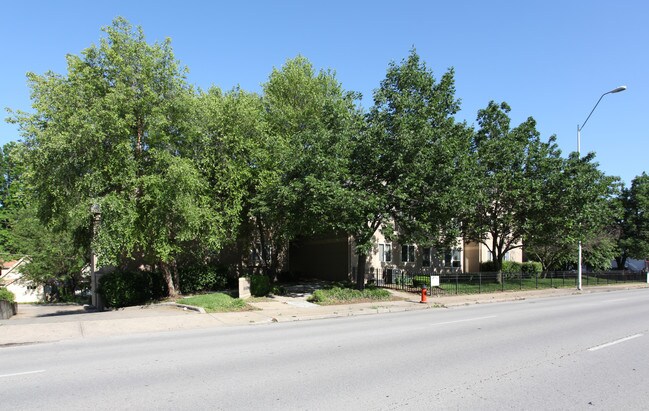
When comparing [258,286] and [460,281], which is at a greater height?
[258,286]

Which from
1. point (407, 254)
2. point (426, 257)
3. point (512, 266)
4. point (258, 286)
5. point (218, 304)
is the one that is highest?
point (407, 254)

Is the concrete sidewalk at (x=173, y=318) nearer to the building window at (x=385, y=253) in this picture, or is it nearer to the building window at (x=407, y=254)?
the building window at (x=385, y=253)

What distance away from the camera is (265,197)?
70.2ft

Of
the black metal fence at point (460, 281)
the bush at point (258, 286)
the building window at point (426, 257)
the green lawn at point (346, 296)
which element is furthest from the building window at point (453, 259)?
the bush at point (258, 286)

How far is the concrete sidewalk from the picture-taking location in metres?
12.3

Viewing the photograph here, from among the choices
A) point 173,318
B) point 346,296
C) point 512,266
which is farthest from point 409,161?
point 512,266

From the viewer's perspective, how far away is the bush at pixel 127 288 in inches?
850

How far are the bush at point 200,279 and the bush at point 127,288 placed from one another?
1464 millimetres

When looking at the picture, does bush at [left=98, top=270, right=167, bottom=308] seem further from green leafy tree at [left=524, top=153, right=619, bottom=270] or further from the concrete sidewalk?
green leafy tree at [left=524, top=153, right=619, bottom=270]

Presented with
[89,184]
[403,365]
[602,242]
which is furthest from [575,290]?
[89,184]

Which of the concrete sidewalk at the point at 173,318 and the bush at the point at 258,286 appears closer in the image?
the concrete sidewalk at the point at 173,318

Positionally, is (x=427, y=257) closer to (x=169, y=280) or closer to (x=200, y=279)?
(x=200, y=279)

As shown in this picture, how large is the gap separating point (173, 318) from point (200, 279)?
978 cm

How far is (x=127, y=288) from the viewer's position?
862 inches
